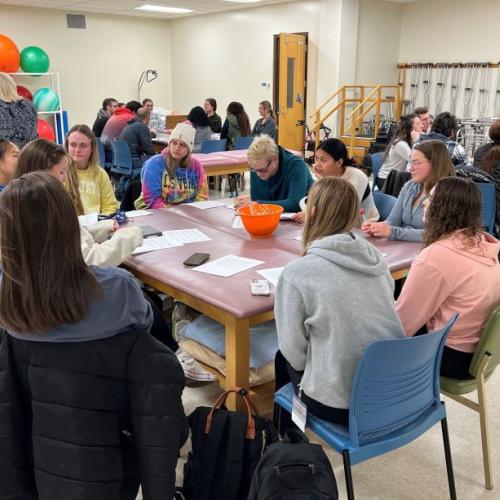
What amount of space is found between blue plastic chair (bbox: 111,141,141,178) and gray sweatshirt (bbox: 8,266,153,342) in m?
4.66

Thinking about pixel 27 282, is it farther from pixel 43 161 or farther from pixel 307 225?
pixel 43 161

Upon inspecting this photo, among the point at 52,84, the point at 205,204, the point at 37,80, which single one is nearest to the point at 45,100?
the point at 37,80

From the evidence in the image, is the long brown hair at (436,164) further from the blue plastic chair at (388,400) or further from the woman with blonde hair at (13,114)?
the woman with blonde hair at (13,114)

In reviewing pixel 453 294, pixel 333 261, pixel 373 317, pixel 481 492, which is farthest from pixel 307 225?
pixel 481 492

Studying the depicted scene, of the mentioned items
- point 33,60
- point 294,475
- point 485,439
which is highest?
point 33,60

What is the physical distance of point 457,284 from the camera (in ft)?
5.63

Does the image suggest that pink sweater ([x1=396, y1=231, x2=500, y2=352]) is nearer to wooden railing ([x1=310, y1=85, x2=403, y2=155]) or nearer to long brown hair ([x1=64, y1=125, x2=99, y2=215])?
long brown hair ([x1=64, y1=125, x2=99, y2=215])

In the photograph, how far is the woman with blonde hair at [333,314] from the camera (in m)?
1.43

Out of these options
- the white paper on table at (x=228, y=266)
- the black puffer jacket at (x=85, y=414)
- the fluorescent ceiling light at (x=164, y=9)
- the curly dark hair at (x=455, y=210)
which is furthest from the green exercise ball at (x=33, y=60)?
the black puffer jacket at (x=85, y=414)

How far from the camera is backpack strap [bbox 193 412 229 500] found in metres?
1.65

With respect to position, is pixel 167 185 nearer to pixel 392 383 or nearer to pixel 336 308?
pixel 336 308

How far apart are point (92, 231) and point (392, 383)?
5.03 ft

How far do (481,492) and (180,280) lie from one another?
4.37ft

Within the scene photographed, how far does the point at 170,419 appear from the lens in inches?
52.6
